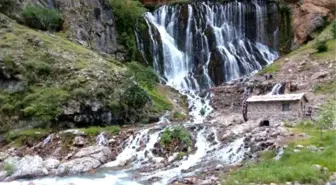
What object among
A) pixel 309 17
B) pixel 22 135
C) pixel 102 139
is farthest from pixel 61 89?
pixel 309 17

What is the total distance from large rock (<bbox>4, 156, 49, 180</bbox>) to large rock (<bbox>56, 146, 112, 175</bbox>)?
1151mm

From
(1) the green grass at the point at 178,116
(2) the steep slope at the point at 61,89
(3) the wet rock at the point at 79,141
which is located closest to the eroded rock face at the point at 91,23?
(2) the steep slope at the point at 61,89

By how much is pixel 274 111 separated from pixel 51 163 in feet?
57.2

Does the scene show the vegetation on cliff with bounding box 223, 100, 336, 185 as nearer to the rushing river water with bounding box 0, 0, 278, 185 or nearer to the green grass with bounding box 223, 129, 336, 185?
the green grass with bounding box 223, 129, 336, 185

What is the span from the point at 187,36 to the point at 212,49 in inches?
170

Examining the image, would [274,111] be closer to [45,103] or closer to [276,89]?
[276,89]

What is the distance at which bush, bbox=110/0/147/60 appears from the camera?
65287mm

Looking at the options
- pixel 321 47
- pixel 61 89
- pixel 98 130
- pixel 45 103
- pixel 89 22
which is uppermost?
pixel 89 22

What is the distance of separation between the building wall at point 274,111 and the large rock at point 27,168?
667 inches

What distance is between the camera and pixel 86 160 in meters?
32.0

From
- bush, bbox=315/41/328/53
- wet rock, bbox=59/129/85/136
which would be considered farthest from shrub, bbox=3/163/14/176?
bush, bbox=315/41/328/53

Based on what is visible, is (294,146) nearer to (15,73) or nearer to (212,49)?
(15,73)

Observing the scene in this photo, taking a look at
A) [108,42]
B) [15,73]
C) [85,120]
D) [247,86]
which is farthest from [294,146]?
[108,42]

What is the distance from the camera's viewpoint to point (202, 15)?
68.8 metres
